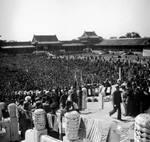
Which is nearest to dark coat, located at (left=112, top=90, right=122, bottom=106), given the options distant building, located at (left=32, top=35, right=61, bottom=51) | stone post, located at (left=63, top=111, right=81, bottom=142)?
stone post, located at (left=63, top=111, right=81, bottom=142)

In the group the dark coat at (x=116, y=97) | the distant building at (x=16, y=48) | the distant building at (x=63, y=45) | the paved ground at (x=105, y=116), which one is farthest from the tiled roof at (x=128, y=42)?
the dark coat at (x=116, y=97)

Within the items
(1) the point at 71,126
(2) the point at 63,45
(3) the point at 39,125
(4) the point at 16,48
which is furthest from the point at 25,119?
(2) the point at 63,45

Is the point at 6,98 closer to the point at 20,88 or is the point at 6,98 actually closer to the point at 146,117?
the point at 20,88

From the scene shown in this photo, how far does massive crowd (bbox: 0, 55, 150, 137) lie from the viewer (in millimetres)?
8000

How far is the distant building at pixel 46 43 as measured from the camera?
1697 inches

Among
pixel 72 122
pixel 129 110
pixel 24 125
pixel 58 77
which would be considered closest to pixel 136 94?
pixel 129 110

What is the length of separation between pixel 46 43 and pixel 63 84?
27870mm

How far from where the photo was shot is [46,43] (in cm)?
4416

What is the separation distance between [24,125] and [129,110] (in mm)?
3374

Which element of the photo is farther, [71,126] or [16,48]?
[16,48]

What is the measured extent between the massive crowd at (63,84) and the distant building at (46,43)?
12556mm

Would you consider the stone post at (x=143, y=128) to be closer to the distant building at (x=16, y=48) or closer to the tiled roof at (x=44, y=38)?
the distant building at (x=16, y=48)

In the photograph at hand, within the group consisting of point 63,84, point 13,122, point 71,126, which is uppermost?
point 71,126

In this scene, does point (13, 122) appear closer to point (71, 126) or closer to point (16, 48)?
point (71, 126)
